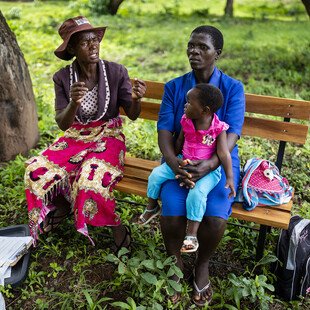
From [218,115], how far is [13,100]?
2.33 metres

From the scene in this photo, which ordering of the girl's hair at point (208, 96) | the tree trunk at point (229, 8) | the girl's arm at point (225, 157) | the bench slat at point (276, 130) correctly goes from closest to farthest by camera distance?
the girl's hair at point (208, 96) < the girl's arm at point (225, 157) < the bench slat at point (276, 130) < the tree trunk at point (229, 8)

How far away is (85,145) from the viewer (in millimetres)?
3463

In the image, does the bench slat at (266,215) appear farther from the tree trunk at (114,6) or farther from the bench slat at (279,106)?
the tree trunk at (114,6)

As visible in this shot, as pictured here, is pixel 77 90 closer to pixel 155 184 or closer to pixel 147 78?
pixel 155 184

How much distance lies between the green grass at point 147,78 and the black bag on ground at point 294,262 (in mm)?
100

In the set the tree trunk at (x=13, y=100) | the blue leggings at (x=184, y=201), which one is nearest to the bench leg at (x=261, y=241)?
the blue leggings at (x=184, y=201)

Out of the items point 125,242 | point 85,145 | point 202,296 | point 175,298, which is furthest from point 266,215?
point 85,145

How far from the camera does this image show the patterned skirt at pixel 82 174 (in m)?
3.19

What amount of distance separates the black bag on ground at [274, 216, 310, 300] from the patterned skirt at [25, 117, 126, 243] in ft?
4.00

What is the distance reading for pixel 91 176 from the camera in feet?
10.5

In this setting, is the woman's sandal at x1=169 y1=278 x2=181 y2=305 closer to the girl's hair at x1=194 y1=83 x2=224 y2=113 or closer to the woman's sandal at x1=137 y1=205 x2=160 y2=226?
the woman's sandal at x1=137 y1=205 x2=160 y2=226

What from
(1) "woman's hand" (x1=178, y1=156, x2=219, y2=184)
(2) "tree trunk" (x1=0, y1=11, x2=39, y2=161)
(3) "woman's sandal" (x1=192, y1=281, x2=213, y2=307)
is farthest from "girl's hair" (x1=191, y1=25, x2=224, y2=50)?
(2) "tree trunk" (x1=0, y1=11, x2=39, y2=161)

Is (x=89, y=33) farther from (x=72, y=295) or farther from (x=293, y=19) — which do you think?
(x=293, y=19)

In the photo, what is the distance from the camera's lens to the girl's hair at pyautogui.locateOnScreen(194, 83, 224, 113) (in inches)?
107
